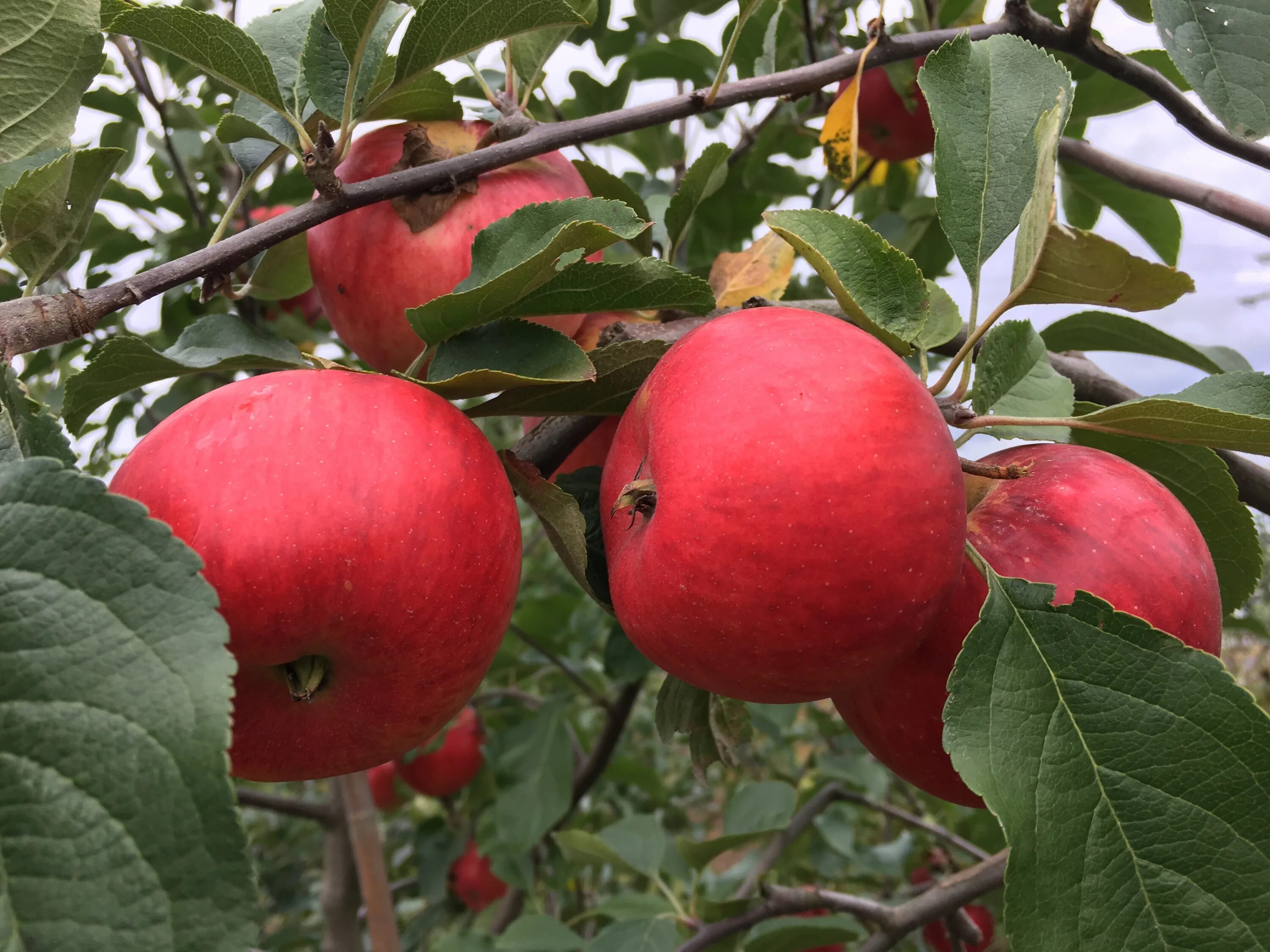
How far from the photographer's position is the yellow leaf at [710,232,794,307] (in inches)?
31.4

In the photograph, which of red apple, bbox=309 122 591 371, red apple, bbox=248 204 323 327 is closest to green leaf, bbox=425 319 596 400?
red apple, bbox=309 122 591 371

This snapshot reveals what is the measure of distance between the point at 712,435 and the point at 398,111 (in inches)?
17.6

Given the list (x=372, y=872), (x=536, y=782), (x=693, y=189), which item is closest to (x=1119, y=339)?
(x=693, y=189)

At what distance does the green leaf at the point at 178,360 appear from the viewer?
57cm

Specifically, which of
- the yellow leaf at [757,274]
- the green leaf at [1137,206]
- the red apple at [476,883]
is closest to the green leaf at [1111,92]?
the green leaf at [1137,206]

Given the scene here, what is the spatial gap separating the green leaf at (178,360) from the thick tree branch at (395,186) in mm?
52

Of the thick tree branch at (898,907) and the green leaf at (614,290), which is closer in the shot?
the green leaf at (614,290)

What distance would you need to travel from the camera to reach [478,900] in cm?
196

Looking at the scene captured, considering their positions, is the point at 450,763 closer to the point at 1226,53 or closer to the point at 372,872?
the point at 372,872

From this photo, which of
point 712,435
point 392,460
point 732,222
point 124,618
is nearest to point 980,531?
point 712,435

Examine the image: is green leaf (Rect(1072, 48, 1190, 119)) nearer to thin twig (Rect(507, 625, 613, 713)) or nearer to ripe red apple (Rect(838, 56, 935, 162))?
ripe red apple (Rect(838, 56, 935, 162))

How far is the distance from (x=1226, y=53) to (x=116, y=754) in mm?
777

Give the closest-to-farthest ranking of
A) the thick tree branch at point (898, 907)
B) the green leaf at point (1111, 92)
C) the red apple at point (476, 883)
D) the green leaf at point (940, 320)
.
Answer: the green leaf at point (940, 320) < the thick tree branch at point (898, 907) < the green leaf at point (1111, 92) < the red apple at point (476, 883)

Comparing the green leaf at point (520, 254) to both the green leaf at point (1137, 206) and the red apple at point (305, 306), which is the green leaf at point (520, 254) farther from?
the red apple at point (305, 306)
